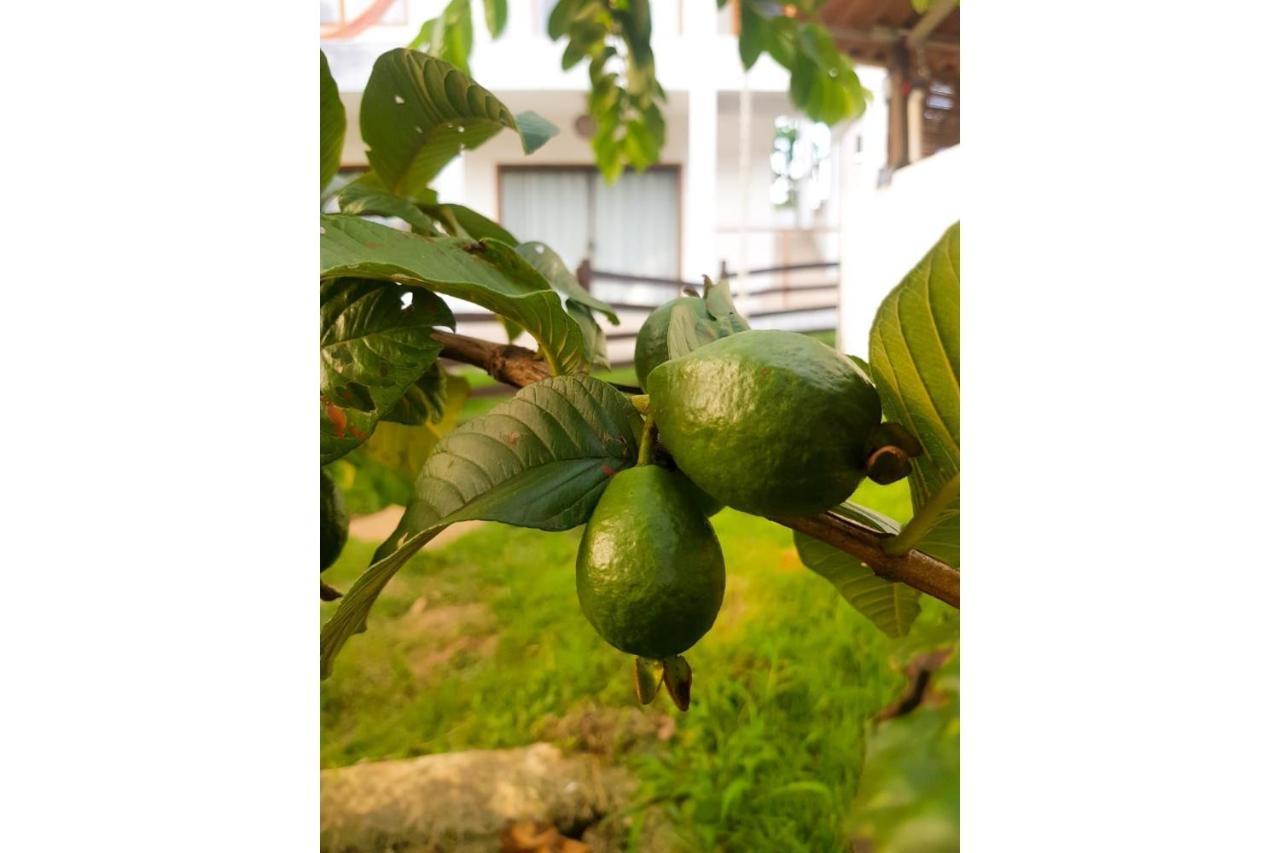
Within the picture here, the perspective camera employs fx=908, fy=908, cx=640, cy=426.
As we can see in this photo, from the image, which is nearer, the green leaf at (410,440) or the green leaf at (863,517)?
the green leaf at (863,517)

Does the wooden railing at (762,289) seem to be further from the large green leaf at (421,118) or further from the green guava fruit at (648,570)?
the green guava fruit at (648,570)

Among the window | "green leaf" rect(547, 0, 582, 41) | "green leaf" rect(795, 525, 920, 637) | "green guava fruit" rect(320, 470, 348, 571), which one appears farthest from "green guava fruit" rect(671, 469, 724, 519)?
the window

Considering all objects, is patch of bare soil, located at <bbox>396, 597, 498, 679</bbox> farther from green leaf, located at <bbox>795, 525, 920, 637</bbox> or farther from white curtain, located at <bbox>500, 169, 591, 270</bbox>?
green leaf, located at <bbox>795, 525, 920, 637</bbox>

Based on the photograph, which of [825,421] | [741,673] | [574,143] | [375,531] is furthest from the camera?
[574,143]

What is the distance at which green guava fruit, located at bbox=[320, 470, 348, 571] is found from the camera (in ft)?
1.77

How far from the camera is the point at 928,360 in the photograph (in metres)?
0.36

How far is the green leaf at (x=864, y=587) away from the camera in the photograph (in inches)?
21.0

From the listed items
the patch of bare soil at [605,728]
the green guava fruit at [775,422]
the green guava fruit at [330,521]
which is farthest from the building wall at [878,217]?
the patch of bare soil at [605,728]

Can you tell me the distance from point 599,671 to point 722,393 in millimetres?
1395

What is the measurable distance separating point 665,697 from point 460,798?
373 mm

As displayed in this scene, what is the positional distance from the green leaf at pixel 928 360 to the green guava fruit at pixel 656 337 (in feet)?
0.39
